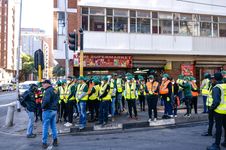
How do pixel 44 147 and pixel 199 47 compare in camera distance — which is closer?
pixel 44 147

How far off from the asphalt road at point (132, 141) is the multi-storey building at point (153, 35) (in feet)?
45.4

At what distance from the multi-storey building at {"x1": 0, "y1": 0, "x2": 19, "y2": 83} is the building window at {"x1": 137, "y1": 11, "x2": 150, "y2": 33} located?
63.3 metres

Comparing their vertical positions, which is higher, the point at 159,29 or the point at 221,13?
the point at 221,13

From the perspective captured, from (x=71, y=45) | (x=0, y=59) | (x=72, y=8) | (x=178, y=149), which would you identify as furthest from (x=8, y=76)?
(x=178, y=149)

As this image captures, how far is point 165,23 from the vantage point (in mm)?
26047

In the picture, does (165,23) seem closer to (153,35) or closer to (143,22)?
(153,35)

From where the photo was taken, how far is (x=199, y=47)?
86.7 feet

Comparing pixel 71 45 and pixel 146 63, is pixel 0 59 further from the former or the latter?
pixel 71 45

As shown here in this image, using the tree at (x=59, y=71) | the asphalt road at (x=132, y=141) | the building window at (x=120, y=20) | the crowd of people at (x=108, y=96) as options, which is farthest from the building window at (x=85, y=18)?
the tree at (x=59, y=71)

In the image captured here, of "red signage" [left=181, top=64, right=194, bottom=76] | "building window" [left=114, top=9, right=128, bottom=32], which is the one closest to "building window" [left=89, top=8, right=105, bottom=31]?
"building window" [left=114, top=9, right=128, bottom=32]

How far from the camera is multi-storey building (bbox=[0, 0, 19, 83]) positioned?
8481 centimetres

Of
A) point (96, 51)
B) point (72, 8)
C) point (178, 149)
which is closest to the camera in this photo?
point (178, 149)

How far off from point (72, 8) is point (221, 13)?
13.3 metres

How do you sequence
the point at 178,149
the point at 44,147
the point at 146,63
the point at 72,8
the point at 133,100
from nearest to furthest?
the point at 178,149 → the point at 44,147 → the point at 133,100 → the point at 146,63 → the point at 72,8
